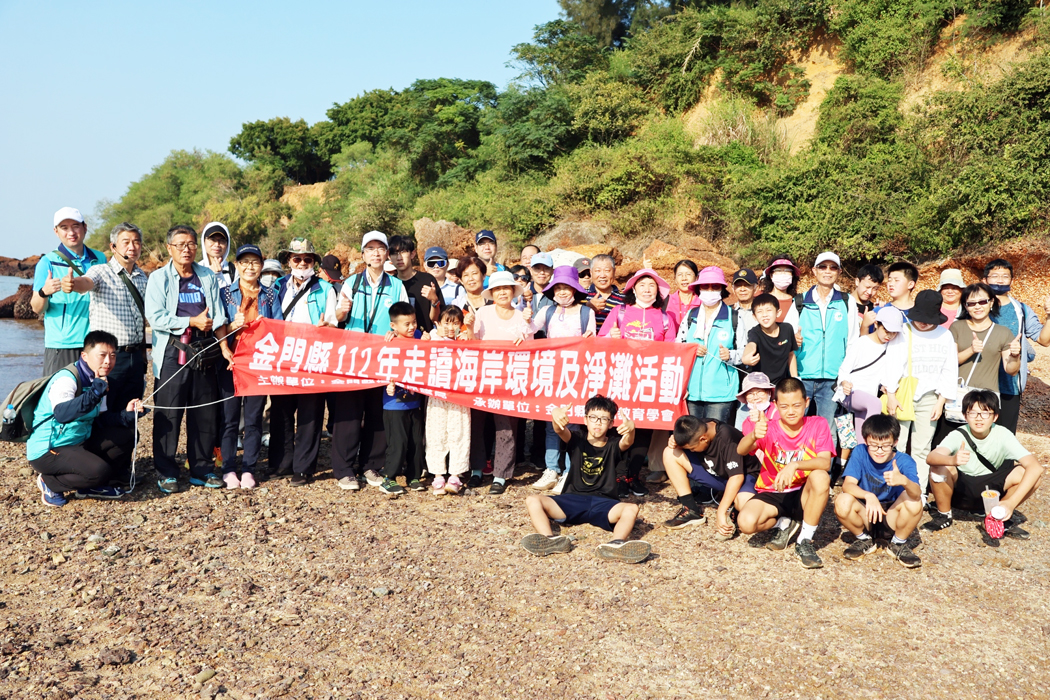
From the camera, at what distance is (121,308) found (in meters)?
6.52

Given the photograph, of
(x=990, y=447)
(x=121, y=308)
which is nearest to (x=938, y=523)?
(x=990, y=447)

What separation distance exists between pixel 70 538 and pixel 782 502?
17.6ft

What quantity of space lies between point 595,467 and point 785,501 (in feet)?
4.78

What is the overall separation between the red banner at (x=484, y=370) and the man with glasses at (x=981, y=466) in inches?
89.3

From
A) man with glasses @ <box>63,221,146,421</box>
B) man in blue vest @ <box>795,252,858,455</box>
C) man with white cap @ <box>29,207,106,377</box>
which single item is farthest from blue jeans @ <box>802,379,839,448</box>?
man with white cap @ <box>29,207,106,377</box>

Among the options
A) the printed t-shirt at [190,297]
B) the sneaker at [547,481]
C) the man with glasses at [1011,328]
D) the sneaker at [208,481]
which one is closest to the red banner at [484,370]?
the printed t-shirt at [190,297]

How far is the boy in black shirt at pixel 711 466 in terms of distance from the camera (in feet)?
18.6

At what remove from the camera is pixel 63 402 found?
582cm

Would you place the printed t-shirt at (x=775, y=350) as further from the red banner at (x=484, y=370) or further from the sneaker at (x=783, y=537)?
Answer: the sneaker at (x=783, y=537)

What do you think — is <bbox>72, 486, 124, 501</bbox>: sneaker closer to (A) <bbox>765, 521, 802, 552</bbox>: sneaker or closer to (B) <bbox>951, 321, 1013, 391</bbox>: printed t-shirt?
(A) <bbox>765, 521, 802, 552</bbox>: sneaker

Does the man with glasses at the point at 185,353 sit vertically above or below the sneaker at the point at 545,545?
above

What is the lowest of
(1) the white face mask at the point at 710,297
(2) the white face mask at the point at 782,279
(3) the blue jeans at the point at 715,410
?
(3) the blue jeans at the point at 715,410

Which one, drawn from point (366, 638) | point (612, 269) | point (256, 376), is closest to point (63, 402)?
point (256, 376)

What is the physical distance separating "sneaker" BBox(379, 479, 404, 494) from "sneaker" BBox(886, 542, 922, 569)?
4.03 meters
